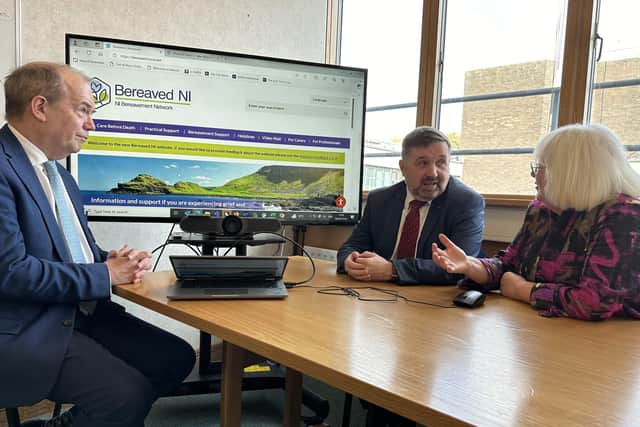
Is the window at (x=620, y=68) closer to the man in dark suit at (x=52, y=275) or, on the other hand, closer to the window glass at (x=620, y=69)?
the window glass at (x=620, y=69)

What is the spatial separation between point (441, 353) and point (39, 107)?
1.23 metres

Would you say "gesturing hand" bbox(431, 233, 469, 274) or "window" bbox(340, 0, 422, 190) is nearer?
"gesturing hand" bbox(431, 233, 469, 274)

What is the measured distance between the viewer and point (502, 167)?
2.19 metres

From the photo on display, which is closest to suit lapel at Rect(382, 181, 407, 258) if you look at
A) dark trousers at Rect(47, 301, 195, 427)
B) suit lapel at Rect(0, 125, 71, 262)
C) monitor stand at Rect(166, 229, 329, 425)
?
monitor stand at Rect(166, 229, 329, 425)

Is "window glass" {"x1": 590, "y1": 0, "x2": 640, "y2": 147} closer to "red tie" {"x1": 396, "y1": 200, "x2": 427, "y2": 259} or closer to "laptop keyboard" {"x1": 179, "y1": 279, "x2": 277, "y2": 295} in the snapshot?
"red tie" {"x1": 396, "y1": 200, "x2": 427, "y2": 259}

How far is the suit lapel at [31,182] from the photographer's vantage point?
47.3 inches

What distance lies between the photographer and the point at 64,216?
1.33 meters

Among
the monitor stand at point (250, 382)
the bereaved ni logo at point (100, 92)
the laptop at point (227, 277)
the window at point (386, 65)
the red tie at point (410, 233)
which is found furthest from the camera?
the window at point (386, 65)

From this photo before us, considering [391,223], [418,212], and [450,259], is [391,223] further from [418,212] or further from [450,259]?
[450,259]

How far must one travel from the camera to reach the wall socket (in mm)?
2646

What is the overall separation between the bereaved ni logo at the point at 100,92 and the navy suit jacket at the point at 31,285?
0.46 m

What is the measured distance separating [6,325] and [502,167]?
2.04 meters

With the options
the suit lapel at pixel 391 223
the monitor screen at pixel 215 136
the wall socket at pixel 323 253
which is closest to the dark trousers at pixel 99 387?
the monitor screen at pixel 215 136

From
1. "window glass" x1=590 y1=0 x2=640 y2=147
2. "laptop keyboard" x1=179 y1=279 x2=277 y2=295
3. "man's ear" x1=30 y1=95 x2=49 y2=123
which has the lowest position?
"laptop keyboard" x1=179 y1=279 x2=277 y2=295
